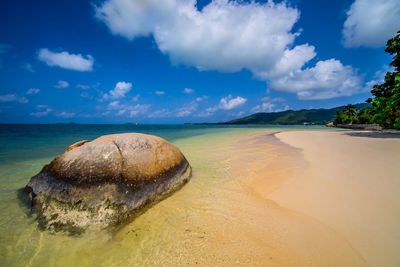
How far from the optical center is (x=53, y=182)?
4.42m

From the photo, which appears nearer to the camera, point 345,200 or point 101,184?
point 101,184

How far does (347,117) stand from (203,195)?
81049 millimetres

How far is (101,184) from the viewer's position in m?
4.13

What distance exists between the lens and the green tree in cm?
1513

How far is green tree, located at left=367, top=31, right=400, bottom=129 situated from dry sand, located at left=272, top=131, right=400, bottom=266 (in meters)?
11.4

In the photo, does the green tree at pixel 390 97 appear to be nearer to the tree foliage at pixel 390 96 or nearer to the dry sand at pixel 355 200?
the tree foliage at pixel 390 96

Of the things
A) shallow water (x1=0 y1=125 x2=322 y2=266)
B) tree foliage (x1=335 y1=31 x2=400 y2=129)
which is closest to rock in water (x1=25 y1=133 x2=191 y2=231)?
shallow water (x1=0 y1=125 x2=322 y2=266)

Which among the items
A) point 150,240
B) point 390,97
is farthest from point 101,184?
point 390,97

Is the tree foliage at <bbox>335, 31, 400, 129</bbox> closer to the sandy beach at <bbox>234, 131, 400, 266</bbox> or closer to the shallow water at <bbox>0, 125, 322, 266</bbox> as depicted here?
the sandy beach at <bbox>234, 131, 400, 266</bbox>

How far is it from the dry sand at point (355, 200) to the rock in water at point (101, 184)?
2.89m

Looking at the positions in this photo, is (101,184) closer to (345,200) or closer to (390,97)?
(345,200)

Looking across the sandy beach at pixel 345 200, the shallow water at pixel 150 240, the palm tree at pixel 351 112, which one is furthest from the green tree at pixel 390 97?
the palm tree at pixel 351 112

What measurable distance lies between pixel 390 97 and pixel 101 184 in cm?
2046

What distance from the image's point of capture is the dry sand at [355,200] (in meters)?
2.89
